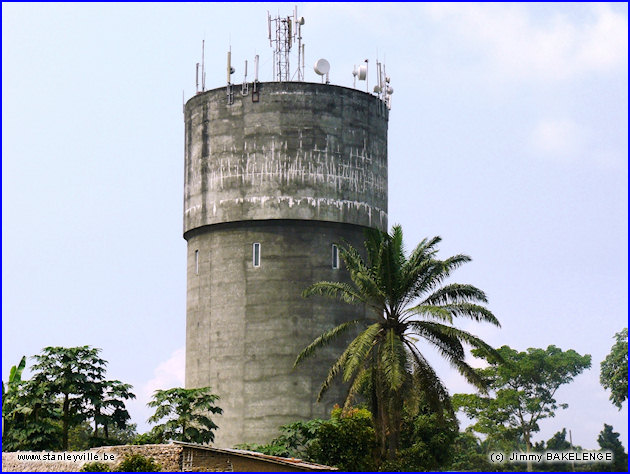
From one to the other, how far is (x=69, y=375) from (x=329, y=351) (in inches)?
474

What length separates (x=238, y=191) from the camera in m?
53.7

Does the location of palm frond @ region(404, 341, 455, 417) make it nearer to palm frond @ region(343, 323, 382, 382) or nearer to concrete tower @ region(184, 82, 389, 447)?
palm frond @ region(343, 323, 382, 382)

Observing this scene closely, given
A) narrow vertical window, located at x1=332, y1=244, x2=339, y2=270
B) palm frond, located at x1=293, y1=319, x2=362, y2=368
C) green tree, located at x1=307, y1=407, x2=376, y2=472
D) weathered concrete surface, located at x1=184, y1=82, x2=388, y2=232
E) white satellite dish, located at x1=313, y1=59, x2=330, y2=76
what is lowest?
green tree, located at x1=307, y1=407, x2=376, y2=472

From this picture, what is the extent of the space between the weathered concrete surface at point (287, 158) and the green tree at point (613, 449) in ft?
82.9

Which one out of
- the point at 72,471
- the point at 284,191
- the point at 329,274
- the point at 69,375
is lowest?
the point at 72,471

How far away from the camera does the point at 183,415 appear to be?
47.7m

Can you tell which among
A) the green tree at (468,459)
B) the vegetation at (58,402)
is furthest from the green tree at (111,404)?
the green tree at (468,459)

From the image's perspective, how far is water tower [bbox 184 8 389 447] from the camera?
52531 mm

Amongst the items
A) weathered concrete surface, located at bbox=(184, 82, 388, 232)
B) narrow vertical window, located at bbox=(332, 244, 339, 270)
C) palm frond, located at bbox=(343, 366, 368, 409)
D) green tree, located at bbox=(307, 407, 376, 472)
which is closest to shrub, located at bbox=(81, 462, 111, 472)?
green tree, located at bbox=(307, 407, 376, 472)

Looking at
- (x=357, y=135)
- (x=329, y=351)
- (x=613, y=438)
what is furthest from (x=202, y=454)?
(x=613, y=438)

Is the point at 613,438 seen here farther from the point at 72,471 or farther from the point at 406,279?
the point at 72,471

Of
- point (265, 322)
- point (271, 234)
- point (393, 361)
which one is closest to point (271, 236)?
point (271, 234)

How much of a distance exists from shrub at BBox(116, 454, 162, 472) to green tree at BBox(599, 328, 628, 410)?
45923mm

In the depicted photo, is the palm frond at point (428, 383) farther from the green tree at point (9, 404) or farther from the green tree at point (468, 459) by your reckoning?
the green tree at point (468, 459)
